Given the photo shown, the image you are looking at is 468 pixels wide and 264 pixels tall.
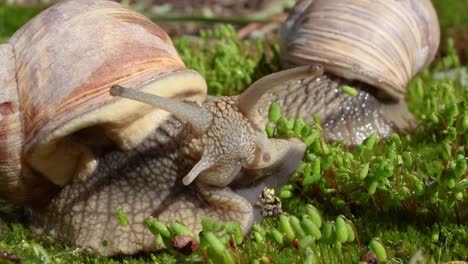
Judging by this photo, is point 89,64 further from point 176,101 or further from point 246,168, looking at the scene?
point 246,168

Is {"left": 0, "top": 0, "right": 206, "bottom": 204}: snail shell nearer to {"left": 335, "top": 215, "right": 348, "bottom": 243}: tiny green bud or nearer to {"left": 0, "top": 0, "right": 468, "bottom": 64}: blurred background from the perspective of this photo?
{"left": 335, "top": 215, "right": 348, "bottom": 243}: tiny green bud

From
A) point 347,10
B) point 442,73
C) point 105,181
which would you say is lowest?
point 442,73

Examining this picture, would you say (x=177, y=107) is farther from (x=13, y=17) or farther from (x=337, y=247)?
(x=13, y=17)

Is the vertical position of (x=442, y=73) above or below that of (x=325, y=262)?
below

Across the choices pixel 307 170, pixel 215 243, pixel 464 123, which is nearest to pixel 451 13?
pixel 464 123

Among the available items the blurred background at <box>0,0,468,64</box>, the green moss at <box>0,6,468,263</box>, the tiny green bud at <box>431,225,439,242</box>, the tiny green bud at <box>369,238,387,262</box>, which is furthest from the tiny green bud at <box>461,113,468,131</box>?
the blurred background at <box>0,0,468,64</box>

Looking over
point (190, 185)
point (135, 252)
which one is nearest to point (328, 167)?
point (190, 185)
